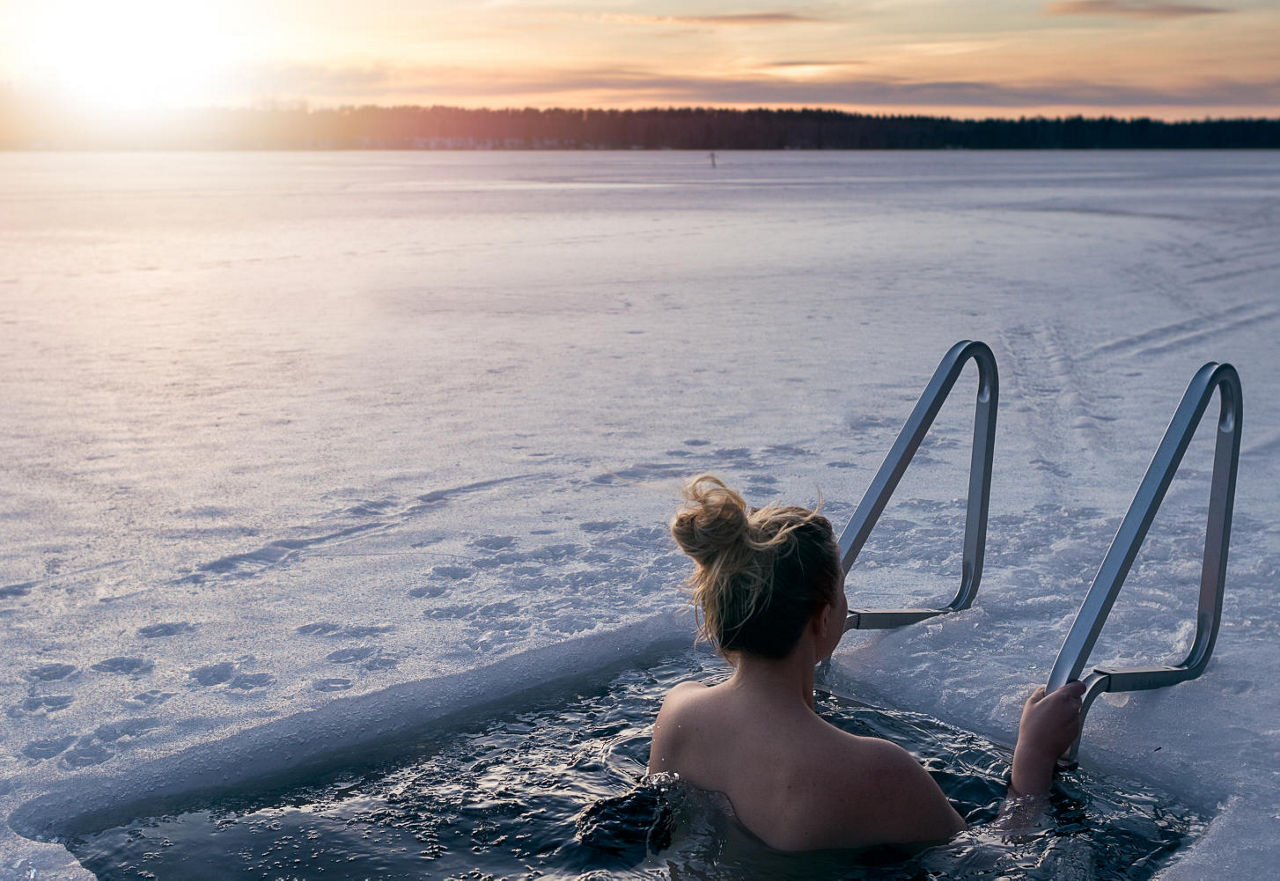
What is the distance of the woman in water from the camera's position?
95.1 inches

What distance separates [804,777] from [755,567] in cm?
46

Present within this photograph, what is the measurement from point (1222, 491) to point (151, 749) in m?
3.17

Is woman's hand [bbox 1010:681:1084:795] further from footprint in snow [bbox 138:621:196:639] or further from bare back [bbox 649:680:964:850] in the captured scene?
footprint in snow [bbox 138:621:196:639]

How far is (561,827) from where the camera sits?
2928mm

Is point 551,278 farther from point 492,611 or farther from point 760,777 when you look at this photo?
point 760,777

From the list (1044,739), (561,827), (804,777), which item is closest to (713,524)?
(804,777)

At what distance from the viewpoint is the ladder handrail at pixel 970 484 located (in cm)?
386

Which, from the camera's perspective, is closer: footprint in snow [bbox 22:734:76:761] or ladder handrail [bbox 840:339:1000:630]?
footprint in snow [bbox 22:734:76:761]

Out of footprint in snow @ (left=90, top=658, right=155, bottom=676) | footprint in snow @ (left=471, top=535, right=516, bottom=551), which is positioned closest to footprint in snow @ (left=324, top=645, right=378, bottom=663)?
footprint in snow @ (left=90, top=658, right=155, bottom=676)

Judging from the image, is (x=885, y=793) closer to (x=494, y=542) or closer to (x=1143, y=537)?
(x=1143, y=537)

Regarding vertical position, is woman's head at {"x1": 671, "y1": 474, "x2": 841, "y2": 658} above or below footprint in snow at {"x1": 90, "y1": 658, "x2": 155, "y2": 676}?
above

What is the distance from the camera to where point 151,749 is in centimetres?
337

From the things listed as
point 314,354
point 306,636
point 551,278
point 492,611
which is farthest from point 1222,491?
point 551,278

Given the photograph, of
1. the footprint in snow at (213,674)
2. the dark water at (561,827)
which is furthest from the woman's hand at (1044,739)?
the footprint in snow at (213,674)
